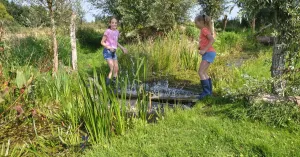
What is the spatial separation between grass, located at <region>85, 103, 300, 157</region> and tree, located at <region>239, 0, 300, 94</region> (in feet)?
2.59

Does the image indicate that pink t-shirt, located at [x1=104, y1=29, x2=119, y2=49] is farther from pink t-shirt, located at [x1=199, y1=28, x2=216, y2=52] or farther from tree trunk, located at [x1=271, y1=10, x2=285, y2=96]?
tree trunk, located at [x1=271, y1=10, x2=285, y2=96]

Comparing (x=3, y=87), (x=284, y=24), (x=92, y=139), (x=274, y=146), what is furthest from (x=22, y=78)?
(x=284, y=24)

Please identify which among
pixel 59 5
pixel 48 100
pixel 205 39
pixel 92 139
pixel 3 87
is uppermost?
pixel 59 5

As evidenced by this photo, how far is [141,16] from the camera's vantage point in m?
14.5

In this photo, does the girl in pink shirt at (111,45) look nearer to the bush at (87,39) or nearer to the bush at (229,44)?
the bush at (229,44)

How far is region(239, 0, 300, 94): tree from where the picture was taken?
3.18 meters

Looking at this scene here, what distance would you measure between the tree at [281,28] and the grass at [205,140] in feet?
2.59

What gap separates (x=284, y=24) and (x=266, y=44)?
10.2 m

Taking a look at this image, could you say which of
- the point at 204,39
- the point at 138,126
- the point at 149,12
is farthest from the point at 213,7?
the point at 138,126

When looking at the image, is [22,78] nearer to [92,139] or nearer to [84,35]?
[92,139]

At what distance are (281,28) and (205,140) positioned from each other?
70.9 inches

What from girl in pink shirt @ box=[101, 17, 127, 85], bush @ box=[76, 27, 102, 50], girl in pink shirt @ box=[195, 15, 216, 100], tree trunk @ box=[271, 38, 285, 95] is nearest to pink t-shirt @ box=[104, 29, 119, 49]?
girl in pink shirt @ box=[101, 17, 127, 85]

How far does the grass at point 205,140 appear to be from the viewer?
2.65 meters

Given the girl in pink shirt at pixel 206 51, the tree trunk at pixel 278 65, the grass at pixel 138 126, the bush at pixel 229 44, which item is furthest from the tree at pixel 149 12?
the grass at pixel 138 126
